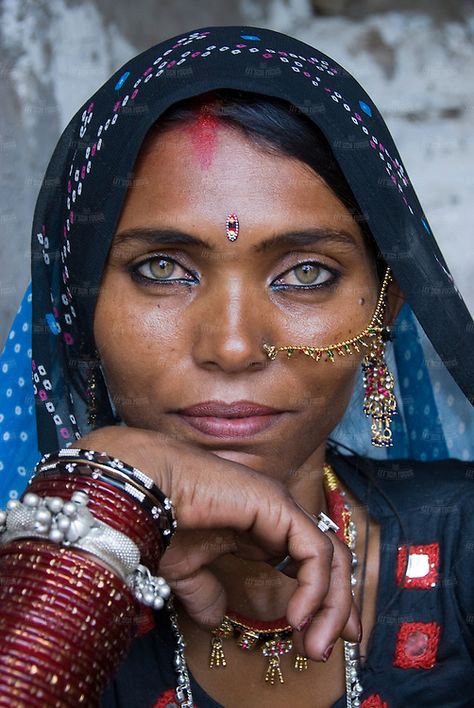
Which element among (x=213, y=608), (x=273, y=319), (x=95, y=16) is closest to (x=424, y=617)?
(x=213, y=608)

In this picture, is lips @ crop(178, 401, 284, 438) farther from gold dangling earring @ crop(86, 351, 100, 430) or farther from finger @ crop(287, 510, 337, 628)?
gold dangling earring @ crop(86, 351, 100, 430)

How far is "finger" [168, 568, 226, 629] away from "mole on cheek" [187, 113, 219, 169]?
757mm

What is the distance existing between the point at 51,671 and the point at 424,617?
1.07 metres

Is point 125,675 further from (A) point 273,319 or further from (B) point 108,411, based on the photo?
(A) point 273,319

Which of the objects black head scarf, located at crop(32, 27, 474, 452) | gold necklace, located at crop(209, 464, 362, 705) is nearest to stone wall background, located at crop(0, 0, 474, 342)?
black head scarf, located at crop(32, 27, 474, 452)

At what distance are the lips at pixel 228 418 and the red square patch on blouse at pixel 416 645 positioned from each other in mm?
629

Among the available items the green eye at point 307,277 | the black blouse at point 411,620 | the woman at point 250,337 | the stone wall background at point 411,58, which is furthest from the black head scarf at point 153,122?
the stone wall background at point 411,58

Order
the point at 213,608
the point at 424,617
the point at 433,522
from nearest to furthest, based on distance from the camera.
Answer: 1. the point at 213,608
2. the point at 424,617
3. the point at 433,522

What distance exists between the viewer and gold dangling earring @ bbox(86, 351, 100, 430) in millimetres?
2188

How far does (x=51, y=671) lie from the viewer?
1227 mm

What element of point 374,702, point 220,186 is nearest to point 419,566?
point 374,702

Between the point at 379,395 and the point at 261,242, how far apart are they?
510mm

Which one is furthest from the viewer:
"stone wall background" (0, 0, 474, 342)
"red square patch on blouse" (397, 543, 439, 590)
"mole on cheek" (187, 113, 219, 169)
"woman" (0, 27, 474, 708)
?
"stone wall background" (0, 0, 474, 342)

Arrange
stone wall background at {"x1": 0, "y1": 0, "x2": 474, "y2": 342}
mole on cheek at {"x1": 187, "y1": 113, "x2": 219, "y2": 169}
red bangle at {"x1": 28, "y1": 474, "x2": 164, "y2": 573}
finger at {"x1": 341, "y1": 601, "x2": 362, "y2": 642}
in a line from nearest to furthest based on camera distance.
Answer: red bangle at {"x1": 28, "y1": 474, "x2": 164, "y2": 573} → finger at {"x1": 341, "y1": 601, "x2": 362, "y2": 642} → mole on cheek at {"x1": 187, "y1": 113, "x2": 219, "y2": 169} → stone wall background at {"x1": 0, "y1": 0, "x2": 474, "y2": 342}
